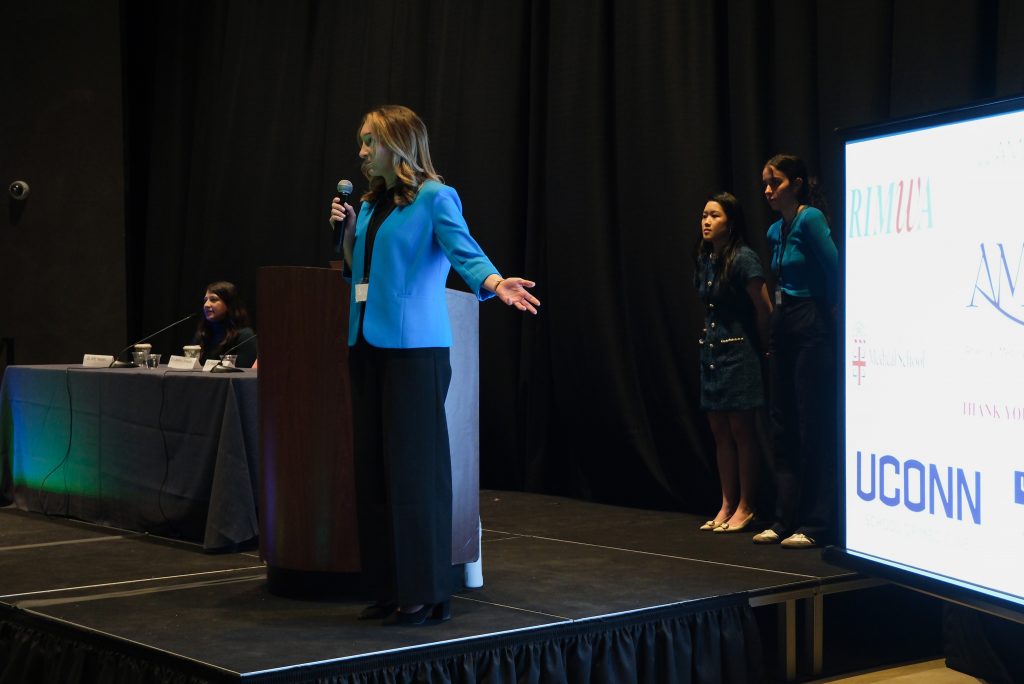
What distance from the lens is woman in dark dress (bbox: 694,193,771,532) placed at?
4.33m

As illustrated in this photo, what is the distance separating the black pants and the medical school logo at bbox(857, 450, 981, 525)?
0.86 metres

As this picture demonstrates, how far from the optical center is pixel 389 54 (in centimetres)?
666

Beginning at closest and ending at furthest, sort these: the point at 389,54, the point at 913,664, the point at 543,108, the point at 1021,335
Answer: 1. the point at 1021,335
2. the point at 913,664
3. the point at 543,108
4. the point at 389,54

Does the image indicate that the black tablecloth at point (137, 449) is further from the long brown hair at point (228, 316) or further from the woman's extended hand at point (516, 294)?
the woman's extended hand at point (516, 294)

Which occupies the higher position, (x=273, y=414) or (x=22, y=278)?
(x=22, y=278)

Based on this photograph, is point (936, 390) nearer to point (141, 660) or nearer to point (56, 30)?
point (141, 660)

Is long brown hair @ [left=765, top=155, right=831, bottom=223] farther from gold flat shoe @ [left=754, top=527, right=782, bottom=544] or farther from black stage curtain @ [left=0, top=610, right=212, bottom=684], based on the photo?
black stage curtain @ [left=0, top=610, right=212, bottom=684]

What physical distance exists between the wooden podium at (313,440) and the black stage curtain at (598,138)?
94 mm

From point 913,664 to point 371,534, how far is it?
1.69 meters

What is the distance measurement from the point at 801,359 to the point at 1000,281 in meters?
1.40

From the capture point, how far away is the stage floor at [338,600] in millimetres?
2850

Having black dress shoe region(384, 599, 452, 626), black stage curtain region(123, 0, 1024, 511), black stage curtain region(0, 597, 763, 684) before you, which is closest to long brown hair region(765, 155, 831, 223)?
black stage curtain region(123, 0, 1024, 511)

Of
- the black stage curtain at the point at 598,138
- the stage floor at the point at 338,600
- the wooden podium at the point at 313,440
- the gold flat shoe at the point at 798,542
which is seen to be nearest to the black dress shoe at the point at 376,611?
the stage floor at the point at 338,600

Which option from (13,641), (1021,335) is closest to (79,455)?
(13,641)
